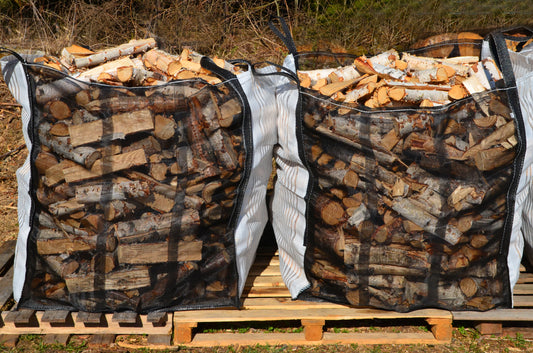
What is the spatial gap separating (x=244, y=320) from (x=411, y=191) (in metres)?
1.02

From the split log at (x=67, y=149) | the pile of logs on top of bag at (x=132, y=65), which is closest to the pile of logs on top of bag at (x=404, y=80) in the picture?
the pile of logs on top of bag at (x=132, y=65)

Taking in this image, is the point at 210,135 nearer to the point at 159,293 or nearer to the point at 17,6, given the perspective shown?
the point at 159,293

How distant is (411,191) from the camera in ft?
7.11

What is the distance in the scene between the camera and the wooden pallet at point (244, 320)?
2.34 m

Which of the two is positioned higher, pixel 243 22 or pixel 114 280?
pixel 243 22

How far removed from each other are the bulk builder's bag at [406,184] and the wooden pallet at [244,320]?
7 cm

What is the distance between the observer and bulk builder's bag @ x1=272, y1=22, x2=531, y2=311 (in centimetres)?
212

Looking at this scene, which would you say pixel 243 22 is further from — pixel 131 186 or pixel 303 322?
pixel 303 322

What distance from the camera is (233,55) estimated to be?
4.60 m

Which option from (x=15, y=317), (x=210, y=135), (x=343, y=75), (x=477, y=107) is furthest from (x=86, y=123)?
(x=477, y=107)

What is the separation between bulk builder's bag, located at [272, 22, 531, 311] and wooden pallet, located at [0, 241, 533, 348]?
0.07m

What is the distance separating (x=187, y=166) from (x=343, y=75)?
3.31 ft

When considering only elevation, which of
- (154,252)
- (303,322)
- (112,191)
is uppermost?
(112,191)

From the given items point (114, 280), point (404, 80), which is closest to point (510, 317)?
point (404, 80)
